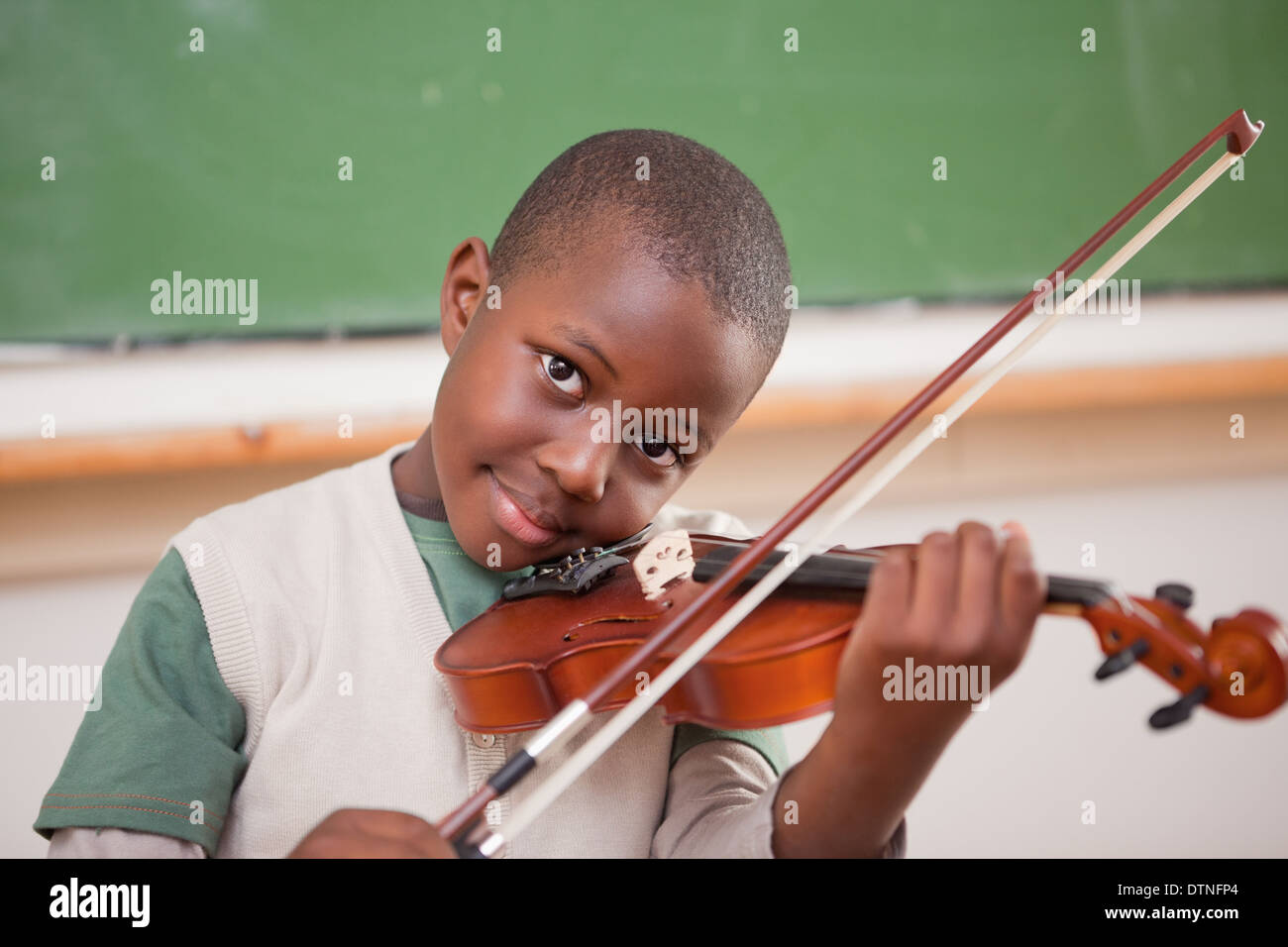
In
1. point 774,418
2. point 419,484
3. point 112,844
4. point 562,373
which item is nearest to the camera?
point 112,844

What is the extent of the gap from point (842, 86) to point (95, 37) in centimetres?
78

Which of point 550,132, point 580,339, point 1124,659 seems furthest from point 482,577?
point 550,132

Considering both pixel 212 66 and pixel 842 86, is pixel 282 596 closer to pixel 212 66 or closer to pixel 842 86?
pixel 212 66

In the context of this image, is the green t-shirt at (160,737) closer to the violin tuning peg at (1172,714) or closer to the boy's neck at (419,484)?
the boy's neck at (419,484)

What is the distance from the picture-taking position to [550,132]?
1.20m

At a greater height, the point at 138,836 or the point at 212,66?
the point at 212,66

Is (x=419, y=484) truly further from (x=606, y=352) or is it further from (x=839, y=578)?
(x=839, y=578)

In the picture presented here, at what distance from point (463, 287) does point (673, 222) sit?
191 mm

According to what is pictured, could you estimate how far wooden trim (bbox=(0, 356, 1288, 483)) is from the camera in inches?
40.8

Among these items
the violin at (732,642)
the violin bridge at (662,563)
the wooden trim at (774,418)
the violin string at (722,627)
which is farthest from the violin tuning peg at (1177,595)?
the wooden trim at (774,418)

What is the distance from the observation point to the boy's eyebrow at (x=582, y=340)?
0.65 m

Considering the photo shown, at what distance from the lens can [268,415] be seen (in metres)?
1.11
